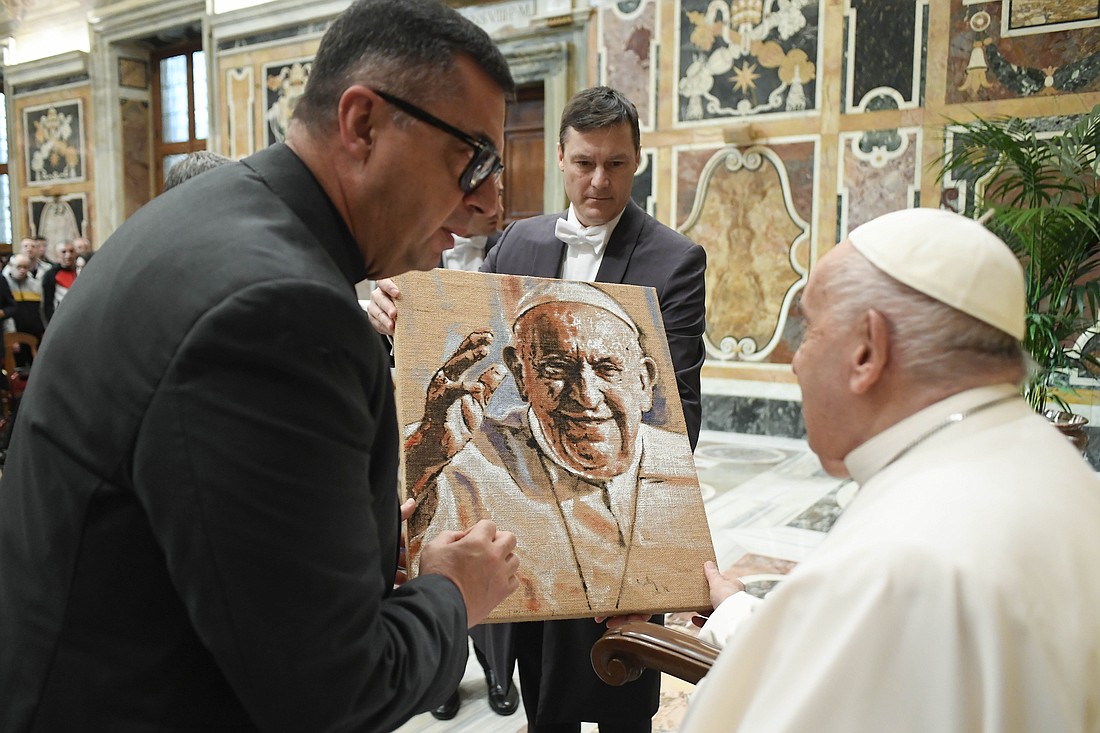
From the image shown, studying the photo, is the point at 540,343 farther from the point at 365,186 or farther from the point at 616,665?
the point at 365,186

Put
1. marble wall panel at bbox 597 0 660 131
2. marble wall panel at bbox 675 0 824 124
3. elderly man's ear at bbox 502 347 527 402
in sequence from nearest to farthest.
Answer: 1. elderly man's ear at bbox 502 347 527 402
2. marble wall panel at bbox 675 0 824 124
3. marble wall panel at bbox 597 0 660 131

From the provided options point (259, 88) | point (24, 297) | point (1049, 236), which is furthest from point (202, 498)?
point (259, 88)

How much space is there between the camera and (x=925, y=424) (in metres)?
1.23

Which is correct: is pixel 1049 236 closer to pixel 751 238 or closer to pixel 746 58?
pixel 751 238

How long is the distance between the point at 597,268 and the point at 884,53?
5.30 metres

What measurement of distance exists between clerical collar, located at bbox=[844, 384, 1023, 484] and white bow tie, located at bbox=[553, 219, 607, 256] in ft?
4.73

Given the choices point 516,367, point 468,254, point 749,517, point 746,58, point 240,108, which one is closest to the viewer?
point 516,367

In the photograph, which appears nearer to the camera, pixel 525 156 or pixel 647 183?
pixel 647 183

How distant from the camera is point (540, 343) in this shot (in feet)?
6.71

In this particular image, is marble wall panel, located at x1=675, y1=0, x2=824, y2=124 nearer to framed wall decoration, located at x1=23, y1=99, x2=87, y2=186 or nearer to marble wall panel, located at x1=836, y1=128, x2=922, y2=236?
marble wall panel, located at x1=836, y1=128, x2=922, y2=236

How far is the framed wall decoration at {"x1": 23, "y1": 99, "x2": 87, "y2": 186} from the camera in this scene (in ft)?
43.8

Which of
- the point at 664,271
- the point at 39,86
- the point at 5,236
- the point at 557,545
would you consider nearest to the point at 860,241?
the point at 557,545

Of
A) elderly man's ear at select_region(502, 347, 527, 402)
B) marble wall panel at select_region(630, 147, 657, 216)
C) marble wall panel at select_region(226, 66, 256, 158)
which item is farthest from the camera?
marble wall panel at select_region(226, 66, 256, 158)

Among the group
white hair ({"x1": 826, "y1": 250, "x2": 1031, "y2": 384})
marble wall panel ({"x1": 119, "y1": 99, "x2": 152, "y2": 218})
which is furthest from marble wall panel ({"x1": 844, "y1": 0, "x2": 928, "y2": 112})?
marble wall panel ({"x1": 119, "y1": 99, "x2": 152, "y2": 218})
